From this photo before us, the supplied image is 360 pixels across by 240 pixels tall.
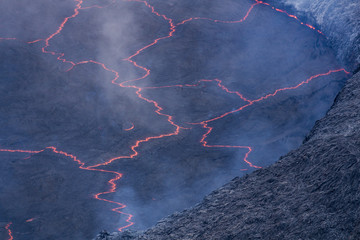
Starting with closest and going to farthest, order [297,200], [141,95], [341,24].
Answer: [297,200], [141,95], [341,24]

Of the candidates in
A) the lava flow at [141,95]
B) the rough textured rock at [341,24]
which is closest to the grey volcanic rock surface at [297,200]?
the lava flow at [141,95]

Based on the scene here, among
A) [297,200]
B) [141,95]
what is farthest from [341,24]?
[297,200]

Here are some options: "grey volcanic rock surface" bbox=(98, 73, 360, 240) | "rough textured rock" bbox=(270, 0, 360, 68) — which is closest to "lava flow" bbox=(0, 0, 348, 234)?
"rough textured rock" bbox=(270, 0, 360, 68)

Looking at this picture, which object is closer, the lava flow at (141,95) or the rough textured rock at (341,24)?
the lava flow at (141,95)

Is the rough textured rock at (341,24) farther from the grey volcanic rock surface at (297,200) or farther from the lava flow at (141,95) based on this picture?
the grey volcanic rock surface at (297,200)

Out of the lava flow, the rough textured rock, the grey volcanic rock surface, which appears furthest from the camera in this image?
the rough textured rock

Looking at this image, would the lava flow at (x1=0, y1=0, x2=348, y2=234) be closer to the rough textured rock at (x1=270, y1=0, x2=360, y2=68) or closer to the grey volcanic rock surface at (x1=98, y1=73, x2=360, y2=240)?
→ the rough textured rock at (x1=270, y1=0, x2=360, y2=68)

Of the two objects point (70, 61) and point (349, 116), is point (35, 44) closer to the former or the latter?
point (70, 61)

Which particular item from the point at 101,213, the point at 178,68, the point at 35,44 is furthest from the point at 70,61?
the point at 101,213

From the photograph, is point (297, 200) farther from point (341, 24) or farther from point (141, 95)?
point (341, 24)
